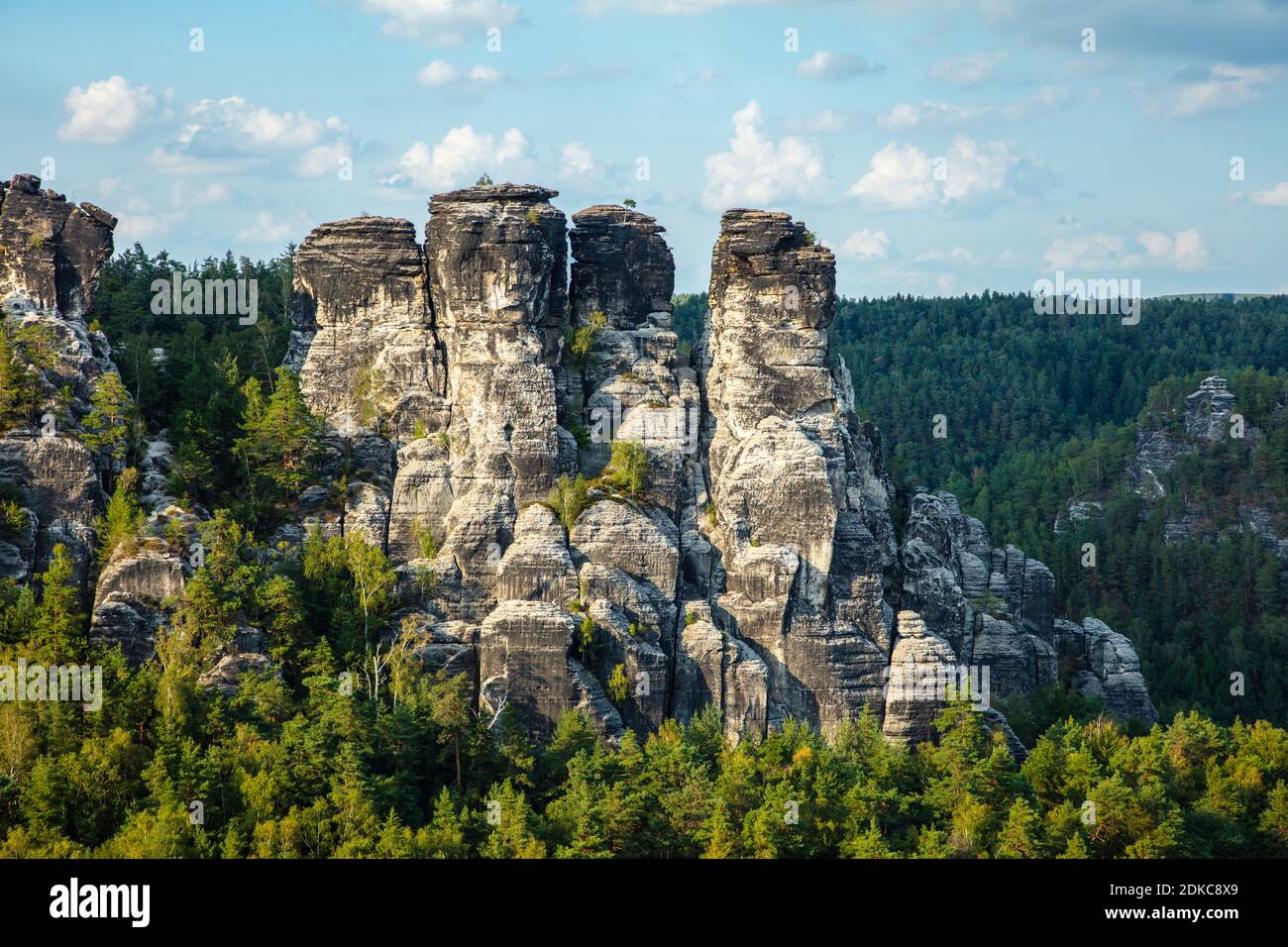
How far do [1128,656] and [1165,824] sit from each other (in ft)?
65.9

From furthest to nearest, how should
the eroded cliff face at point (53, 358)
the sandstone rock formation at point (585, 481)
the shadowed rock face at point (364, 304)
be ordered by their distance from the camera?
the shadowed rock face at point (364, 304) < the sandstone rock formation at point (585, 481) < the eroded cliff face at point (53, 358)

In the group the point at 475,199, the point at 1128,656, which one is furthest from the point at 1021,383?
the point at 475,199

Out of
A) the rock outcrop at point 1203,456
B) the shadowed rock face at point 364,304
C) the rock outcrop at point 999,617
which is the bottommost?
the rock outcrop at point 999,617

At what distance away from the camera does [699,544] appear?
65938 mm

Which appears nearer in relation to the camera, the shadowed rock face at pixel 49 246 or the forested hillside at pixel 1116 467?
the shadowed rock face at pixel 49 246

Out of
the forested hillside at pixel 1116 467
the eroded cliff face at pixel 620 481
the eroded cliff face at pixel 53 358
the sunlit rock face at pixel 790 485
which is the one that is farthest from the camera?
the forested hillside at pixel 1116 467

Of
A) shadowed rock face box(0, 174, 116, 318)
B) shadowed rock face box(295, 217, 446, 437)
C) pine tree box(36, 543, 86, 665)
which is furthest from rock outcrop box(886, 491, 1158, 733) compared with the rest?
shadowed rock face box(0, 174, 116, 318)

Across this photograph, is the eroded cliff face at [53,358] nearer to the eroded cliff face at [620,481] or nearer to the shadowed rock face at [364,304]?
the shadowed rock face at [364,304]

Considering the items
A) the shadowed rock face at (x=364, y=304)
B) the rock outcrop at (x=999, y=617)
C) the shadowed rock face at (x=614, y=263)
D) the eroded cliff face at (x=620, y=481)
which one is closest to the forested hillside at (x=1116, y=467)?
the rock outcrop at (x=999, y=617)

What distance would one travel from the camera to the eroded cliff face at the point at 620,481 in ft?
207

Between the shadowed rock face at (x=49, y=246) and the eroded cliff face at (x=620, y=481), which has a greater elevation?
the shadowed rock face at (x=49, y=246)

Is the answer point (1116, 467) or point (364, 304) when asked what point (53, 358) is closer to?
point (364, 304)

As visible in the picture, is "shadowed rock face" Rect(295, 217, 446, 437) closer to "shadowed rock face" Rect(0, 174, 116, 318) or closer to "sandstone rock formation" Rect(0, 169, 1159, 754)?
"sandstone rock formation" Rect(0, 169, 1159, 754)

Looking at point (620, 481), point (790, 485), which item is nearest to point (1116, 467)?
point (790, 485)
